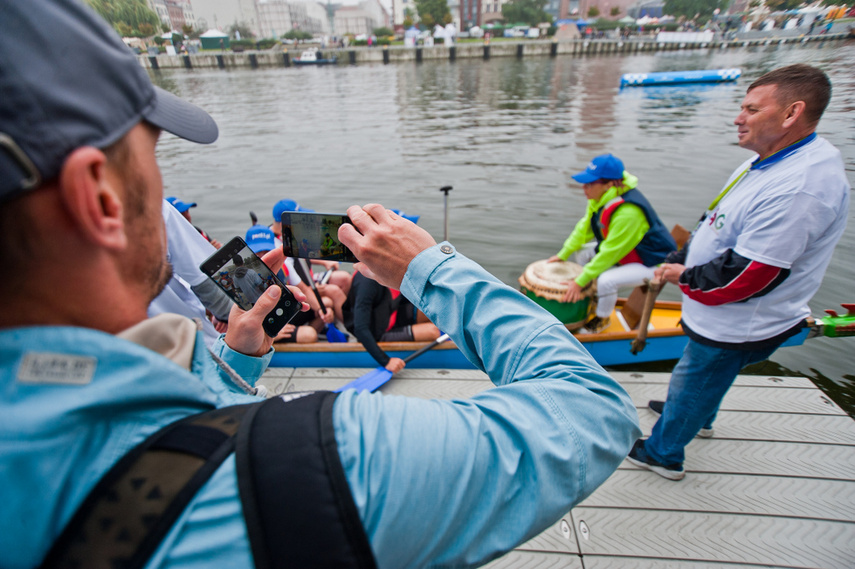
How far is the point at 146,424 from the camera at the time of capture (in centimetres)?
58

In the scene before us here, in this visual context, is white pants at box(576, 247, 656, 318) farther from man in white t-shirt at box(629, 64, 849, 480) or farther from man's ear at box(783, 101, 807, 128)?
man's ear at box(783, 101, 807, 128)

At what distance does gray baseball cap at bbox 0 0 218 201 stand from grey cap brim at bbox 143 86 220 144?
0.07 meters

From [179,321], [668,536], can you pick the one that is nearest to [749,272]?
[668,536]

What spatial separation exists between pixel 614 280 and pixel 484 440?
4.27 m

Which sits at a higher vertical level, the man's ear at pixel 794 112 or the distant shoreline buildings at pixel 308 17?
the distant shoreline buildings at pixel 308 17

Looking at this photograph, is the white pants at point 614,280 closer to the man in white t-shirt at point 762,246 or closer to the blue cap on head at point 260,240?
the man in white t-shirt at point 762,246

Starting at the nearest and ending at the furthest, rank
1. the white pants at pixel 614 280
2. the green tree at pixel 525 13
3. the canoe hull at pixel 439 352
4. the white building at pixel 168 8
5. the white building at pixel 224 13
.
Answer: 1. the canoe hull at pixel 439 352
2. the white pants at pixel 614 280
3. the white building at pixel 168 8
4. the white building at pixel 224 13
5. the green tree at pixel 525 13

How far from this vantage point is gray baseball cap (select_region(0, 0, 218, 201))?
486 millimetres

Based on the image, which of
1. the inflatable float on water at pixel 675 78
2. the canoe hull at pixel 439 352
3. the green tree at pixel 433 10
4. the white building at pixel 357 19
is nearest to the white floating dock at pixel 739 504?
the canoe hull at pixel 439 352

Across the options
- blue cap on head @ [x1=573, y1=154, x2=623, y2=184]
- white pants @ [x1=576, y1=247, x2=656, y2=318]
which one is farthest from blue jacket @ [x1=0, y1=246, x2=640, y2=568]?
white pants @ [x1=576, y1=247, x2=656, y2=318]

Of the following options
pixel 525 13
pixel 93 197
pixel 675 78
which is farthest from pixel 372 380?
pixel 525 13

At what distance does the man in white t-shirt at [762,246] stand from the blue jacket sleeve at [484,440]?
6.38 feet

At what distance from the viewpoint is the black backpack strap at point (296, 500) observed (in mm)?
554

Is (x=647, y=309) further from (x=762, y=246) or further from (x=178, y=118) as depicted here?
(x=178, y=118)
